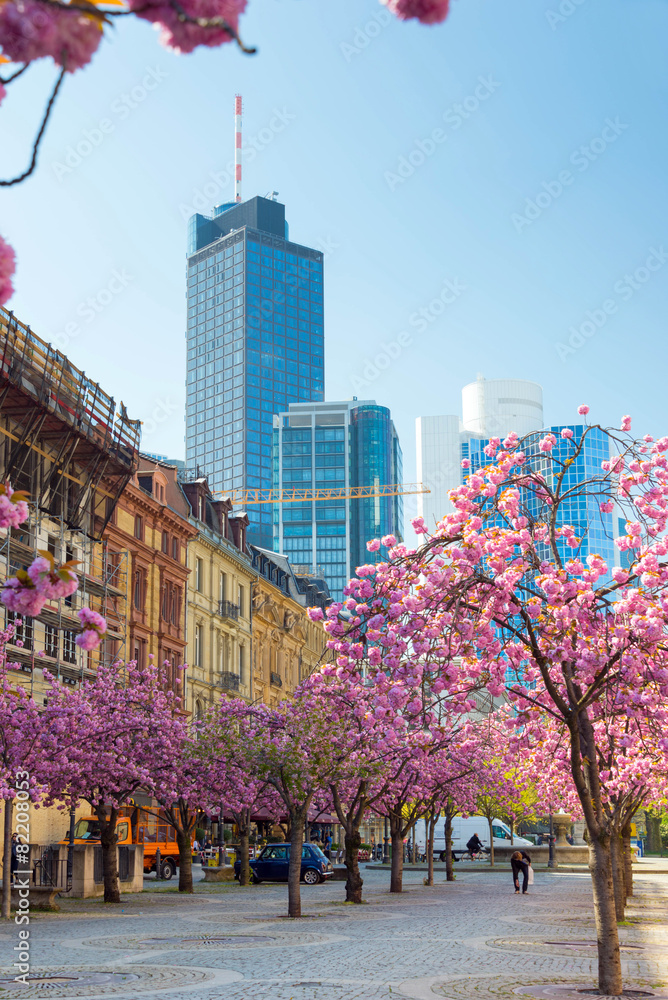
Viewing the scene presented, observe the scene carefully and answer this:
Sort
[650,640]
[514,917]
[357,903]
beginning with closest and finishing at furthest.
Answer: [650,640] < [514,917] < [357,903]

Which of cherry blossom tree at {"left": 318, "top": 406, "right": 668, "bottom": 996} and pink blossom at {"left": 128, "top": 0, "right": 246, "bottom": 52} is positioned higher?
pink blossom at {"left": 128, "top": 0, "right": 246, "bottom": 52}

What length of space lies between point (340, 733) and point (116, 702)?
26.2ft

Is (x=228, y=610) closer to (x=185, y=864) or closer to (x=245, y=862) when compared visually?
(x=245, y=862)

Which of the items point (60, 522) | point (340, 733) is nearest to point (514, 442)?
point (340, 733)

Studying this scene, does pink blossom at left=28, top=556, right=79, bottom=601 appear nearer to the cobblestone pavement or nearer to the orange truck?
the cobblestone pavement

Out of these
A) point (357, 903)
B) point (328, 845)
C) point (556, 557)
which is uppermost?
point (556, 557)

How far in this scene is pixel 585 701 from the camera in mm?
13641

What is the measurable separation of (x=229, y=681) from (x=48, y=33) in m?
61.0

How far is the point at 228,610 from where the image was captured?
6462 centimetres

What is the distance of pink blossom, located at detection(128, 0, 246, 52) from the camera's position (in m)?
3.95

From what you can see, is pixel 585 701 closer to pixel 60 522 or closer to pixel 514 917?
pixel 514 917

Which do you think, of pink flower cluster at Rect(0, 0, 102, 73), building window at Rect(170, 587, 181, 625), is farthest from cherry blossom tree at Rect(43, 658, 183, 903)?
pink flower cluster at Rect(0, 0, 102, 73)

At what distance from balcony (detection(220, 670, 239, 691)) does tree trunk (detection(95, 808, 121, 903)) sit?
3045 centimetres

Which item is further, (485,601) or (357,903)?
(357,903)
